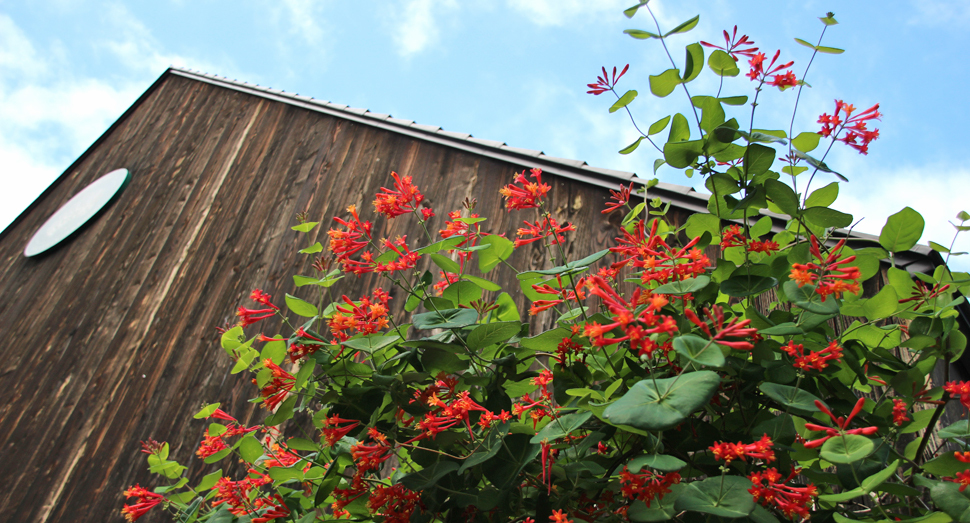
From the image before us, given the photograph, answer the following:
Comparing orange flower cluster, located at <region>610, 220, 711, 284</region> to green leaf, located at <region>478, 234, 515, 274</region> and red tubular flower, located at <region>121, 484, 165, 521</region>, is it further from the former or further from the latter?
red tubular flower, located at <region>121, 484, 165, 521</region>

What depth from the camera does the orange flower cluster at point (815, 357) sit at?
627 mm

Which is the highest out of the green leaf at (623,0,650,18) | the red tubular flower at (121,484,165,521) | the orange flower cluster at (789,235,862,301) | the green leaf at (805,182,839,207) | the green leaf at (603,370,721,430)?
the green leaf at (623,0,650,18)

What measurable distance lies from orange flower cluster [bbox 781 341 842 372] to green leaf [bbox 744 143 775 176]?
0.23 m

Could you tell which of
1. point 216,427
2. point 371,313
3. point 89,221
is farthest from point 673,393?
point 89,221

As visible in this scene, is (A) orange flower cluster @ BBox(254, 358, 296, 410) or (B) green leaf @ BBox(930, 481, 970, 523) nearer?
(B) green leaf @ BBox(930, 481, 970, 523)

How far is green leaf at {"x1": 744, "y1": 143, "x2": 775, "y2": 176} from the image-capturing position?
2.34 feet

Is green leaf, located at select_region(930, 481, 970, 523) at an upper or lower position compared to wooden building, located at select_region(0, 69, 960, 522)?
lower

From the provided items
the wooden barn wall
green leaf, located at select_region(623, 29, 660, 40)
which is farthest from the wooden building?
green leaf, located at select_region(623, 29, 660, 40)

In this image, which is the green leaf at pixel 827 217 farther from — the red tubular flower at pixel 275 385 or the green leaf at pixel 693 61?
the red tubular flower at pixel 275 385

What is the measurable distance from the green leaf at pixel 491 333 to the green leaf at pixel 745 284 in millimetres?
275

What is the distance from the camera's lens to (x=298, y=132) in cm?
327

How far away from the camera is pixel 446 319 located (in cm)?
77

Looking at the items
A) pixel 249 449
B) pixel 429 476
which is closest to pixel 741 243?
pixel 429 476

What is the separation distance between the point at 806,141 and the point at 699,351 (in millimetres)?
420
